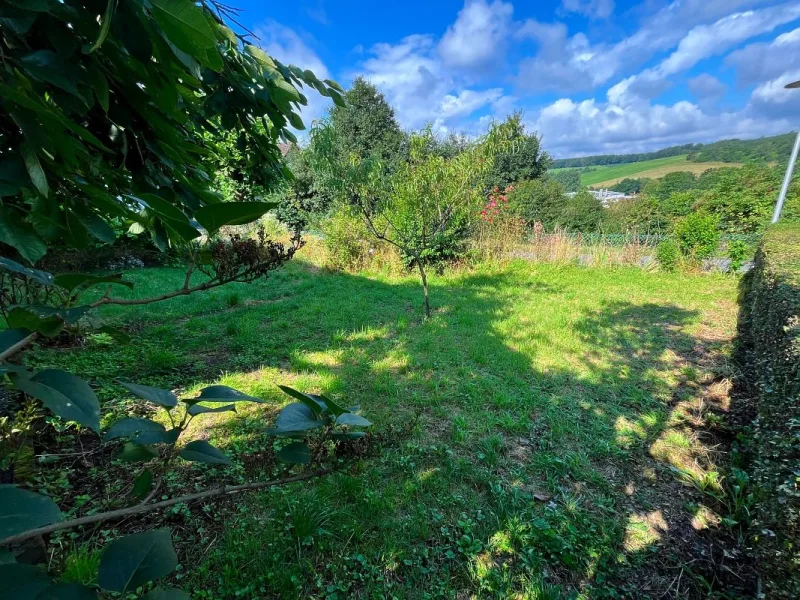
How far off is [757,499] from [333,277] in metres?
7.88

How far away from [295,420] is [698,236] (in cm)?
1139

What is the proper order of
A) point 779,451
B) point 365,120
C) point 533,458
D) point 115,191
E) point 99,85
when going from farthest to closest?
point 365,120, point 533,458, point 779,451, point 115,191, point 99,85

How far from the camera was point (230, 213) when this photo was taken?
461 millimetres

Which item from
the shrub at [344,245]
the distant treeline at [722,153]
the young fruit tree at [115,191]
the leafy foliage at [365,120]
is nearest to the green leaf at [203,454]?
the young fruit tree at [115,191]

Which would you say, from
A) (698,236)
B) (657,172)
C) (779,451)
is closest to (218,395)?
(779,451)

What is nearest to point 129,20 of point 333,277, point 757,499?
point 757,499

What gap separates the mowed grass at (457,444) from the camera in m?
1.59

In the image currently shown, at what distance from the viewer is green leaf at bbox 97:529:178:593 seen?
0.40 m

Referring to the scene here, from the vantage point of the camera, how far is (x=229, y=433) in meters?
2.45

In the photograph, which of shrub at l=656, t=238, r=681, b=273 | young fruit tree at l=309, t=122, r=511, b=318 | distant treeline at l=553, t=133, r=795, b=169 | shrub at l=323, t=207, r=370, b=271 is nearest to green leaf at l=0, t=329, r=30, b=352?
young fruit tree at l=309, t=122, r=511, b=318

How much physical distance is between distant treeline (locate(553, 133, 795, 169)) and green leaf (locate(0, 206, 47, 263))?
87.7 feet

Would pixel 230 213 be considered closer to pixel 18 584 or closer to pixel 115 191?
pixel 18 584

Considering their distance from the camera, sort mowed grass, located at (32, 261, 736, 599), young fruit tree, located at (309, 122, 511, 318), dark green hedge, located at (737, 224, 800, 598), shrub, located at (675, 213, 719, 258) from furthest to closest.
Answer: shrub, located at (675, 213, 719, 258), young fruit tree, located at (309, 122, 511, 318), mowed grass, located at (32, 261, 736, 599), dark green hedge, located at (737, 224, 800, 598)

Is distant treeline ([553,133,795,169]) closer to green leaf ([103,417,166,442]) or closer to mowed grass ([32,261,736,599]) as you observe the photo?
mowed grass ([32,261,736,599])
